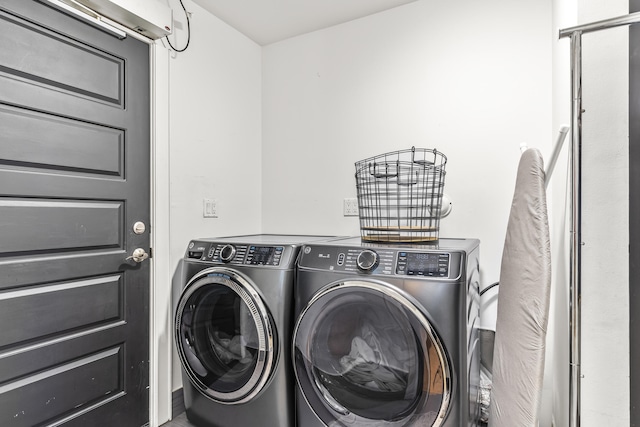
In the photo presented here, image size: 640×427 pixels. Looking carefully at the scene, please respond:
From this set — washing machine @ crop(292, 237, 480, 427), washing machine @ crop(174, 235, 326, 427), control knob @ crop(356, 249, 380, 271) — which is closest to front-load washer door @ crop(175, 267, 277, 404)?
Answer: washing machine @ crop(174, 235, 326, 427)

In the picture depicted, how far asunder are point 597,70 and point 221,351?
1797 mm

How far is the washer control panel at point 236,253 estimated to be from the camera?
1.65m

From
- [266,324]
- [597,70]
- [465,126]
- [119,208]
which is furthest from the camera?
[465,126]

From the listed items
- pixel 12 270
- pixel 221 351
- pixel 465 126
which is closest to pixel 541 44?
pixel 465 126

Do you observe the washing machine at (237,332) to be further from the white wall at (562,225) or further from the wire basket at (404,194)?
the white wall at (562,225)

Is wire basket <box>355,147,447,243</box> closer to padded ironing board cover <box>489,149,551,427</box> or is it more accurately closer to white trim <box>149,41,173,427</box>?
padded ironing board cover <box>489,149,551,427</box>

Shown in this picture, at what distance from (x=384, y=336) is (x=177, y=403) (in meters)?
1.34

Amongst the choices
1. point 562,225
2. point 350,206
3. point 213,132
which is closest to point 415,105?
point 350,206

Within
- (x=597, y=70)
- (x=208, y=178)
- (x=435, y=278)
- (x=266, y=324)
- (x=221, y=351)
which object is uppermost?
(x=597, y=70)

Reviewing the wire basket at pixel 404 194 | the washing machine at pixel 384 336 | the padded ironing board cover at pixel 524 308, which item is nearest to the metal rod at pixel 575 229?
the padded ironing board cover at pixel 524 308

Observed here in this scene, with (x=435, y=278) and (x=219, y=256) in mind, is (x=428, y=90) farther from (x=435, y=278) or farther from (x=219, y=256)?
(x=219, y=256)

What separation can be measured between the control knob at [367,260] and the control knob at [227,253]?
0.63m

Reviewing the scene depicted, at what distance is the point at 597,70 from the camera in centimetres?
102

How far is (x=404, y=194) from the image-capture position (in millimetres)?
2066
